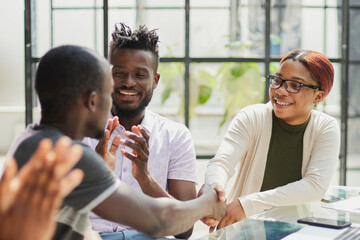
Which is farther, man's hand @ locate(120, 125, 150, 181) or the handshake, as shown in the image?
the handshake

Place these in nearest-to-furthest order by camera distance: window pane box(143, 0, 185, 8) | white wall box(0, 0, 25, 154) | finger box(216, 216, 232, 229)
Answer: finger box(216, 216, 232, 229)
window pane box(143, 0, 185, 8)
white wall box(0, 0, 25, 154)

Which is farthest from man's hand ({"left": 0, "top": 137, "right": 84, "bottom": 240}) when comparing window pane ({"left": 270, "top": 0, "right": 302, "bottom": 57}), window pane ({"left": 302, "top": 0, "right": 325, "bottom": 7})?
window pane ({"left": 302, "top": 0, "right": 325, "bottom": 7})

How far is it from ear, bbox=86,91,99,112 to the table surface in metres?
0.68

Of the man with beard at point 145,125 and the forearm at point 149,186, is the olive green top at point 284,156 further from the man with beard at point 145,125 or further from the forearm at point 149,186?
the forearm at point 149,186

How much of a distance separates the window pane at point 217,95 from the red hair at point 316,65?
160 centimetres

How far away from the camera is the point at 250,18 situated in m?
4.39

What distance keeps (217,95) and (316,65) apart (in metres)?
1.77

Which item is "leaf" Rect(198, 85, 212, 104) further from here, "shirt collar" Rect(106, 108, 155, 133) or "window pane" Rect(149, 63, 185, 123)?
"shirt collar" Rect(106, 108, 155, 133)

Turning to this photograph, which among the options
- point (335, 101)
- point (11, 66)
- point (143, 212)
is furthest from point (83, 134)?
point (11, 66)

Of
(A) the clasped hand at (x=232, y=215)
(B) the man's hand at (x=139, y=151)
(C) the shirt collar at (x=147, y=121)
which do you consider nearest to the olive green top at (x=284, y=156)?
(A) the clasped hand at (x=232, y=215)

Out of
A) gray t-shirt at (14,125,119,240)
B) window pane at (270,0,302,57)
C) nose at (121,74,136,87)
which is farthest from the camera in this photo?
window pane at (270,0,302,57)

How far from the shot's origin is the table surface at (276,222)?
1.93 m

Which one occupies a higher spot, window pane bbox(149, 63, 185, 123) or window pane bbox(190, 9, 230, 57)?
window pane bbox(190, 9, 230, 57)

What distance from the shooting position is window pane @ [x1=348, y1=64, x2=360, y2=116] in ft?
14.9
